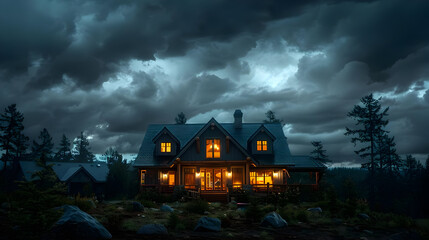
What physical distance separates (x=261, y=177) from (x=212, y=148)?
5.88 metres

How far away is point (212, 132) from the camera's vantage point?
1182 inches

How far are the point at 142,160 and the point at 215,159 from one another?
779cm

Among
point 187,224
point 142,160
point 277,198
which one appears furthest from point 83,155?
point 187,224

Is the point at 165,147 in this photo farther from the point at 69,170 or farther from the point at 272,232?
the point at 69,170

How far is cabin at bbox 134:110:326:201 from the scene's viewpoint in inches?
1155

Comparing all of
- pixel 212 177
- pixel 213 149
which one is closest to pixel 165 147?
pixel 213 149

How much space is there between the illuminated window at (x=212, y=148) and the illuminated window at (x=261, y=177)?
14.3 ft

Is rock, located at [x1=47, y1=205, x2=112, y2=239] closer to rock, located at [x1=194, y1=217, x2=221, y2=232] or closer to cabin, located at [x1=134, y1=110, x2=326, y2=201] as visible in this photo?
rock, located at [x1=194, y1=217, x2=221, y2=232]

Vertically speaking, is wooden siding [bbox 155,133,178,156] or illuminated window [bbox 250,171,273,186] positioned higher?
wooden siding [bbox 155,133,178,156]

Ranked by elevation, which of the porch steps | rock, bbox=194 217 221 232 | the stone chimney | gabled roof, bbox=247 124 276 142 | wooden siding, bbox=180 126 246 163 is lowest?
the porch steps

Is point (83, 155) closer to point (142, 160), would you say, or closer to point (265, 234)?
point (142, 160)

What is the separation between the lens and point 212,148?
2989cm

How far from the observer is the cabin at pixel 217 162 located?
2934cm

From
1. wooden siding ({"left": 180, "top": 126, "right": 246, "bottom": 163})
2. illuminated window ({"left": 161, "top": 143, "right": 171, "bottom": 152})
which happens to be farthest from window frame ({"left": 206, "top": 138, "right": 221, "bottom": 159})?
illuminated window ({"left": 161, "top": 143, "right": 171, "bottom": 152})
